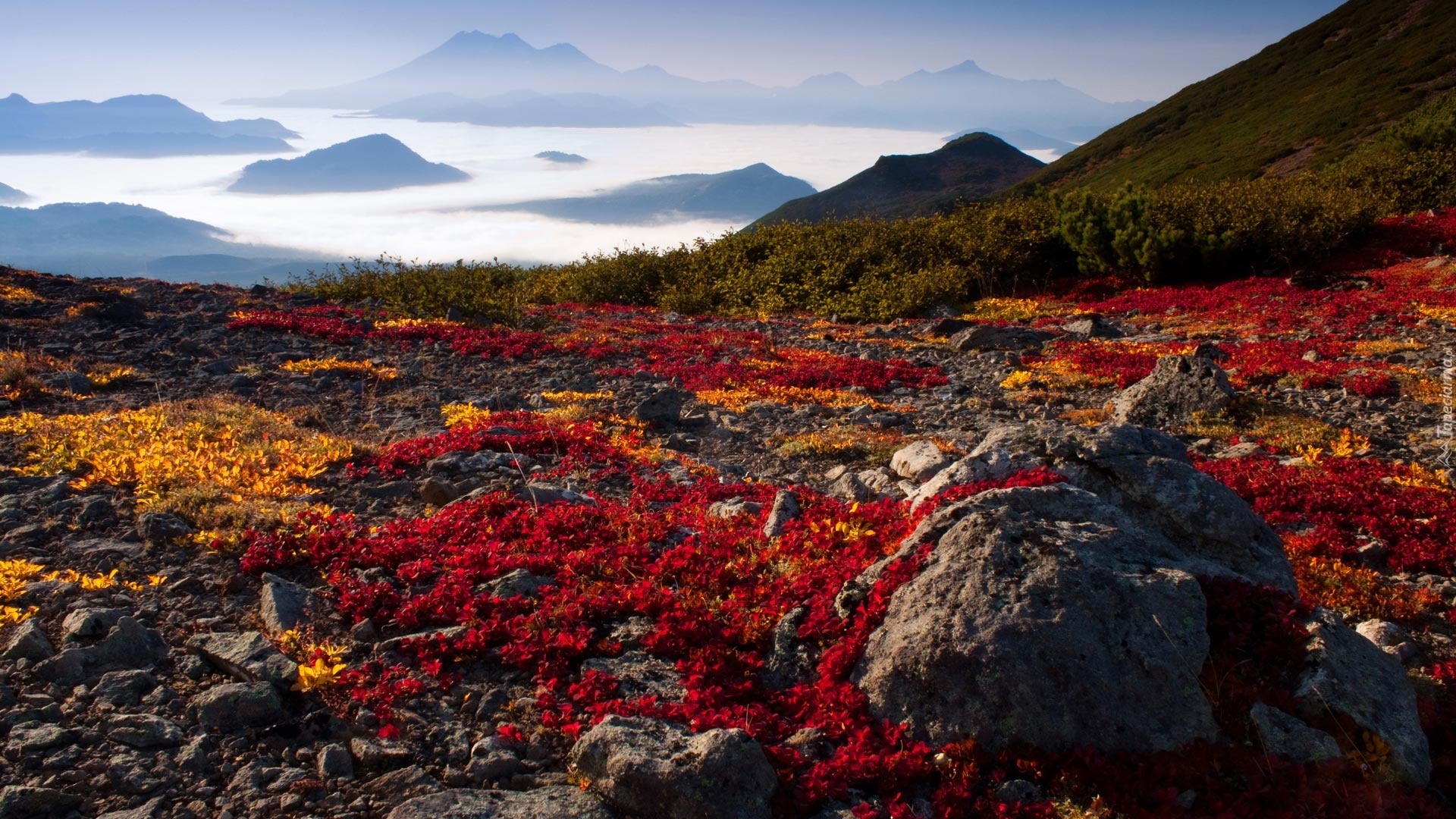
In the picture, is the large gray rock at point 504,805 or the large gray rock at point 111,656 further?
the large gray rock at point 111,656

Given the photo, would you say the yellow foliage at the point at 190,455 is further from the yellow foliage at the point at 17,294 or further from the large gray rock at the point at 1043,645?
the yellow foliage at the point at 17,294

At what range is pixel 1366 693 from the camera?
538cm

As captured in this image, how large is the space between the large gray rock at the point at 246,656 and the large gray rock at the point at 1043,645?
14.7 ft

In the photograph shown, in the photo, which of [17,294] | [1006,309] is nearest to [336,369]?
[17,294]

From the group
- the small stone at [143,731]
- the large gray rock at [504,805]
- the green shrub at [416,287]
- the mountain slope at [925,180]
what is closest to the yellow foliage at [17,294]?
the green shrub at [416,287]

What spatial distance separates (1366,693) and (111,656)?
30.8ft

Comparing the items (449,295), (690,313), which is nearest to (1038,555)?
(449,295)

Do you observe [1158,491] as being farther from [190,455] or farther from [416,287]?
[416,287]

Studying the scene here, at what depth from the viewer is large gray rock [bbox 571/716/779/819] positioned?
4664mm

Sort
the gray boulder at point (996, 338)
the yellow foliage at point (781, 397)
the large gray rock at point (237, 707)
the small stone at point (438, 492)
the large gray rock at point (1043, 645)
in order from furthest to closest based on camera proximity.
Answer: the gray boulder at point (996, 338) → the yellow foliage at point (781, 397) → the small stone at point (438, 492) → the large gray rock at point (237, 707) → the large gray rock at point (1043, 645)

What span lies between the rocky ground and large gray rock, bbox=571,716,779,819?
0.07ft

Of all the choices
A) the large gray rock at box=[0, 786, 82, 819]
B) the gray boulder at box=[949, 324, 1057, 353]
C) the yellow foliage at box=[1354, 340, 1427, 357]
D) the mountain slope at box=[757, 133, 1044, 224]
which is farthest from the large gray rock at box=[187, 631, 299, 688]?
the mountain slope at box=[757, 133, 1044, 224]

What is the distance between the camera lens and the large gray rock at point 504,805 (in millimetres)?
4551

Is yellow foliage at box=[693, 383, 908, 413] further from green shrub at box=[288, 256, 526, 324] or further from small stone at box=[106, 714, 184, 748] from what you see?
green shrub at box=[288, 256, 526, 324]
